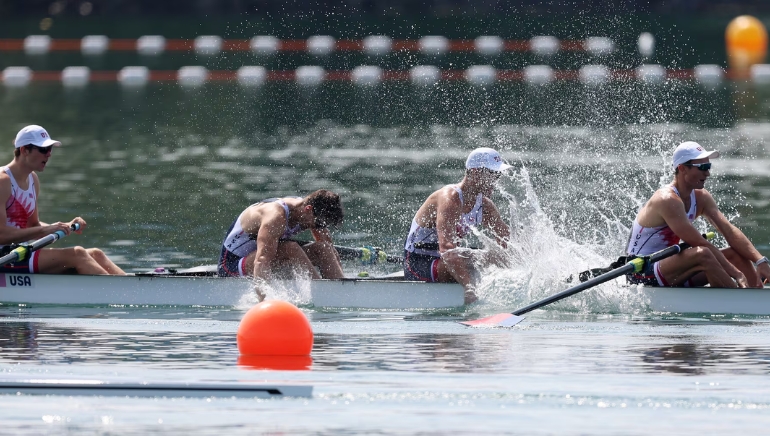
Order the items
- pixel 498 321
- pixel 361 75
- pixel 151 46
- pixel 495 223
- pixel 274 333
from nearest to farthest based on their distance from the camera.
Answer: pixel 274 333 < pixel 498 321 < pixel 495 223 < pixel 361 75 < pixel 151 46

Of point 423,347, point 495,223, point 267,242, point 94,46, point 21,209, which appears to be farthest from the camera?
point 94,46

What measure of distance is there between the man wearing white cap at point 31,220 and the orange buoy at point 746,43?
3011 centimetres

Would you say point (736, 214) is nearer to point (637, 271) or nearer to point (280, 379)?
point (637, 271)

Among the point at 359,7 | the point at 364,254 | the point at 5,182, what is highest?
the point at 359,7

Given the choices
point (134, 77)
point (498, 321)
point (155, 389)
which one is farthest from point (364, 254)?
point (134, 77)

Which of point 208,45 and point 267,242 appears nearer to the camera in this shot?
point 267,242

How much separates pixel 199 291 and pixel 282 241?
88 cm

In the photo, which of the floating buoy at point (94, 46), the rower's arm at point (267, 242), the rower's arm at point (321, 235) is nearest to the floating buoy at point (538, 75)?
the floating buoy at point (94, 46)

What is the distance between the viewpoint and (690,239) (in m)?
12.7

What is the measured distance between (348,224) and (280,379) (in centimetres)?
931

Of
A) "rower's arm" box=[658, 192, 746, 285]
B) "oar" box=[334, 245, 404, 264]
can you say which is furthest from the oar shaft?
"oar" box=[334, 245, 404, 264]

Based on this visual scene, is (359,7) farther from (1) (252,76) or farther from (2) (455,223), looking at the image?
(2) (455,223)

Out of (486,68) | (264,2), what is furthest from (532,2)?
(486,68)

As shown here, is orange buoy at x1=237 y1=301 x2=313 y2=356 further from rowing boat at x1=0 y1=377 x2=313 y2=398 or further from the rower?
the rower
